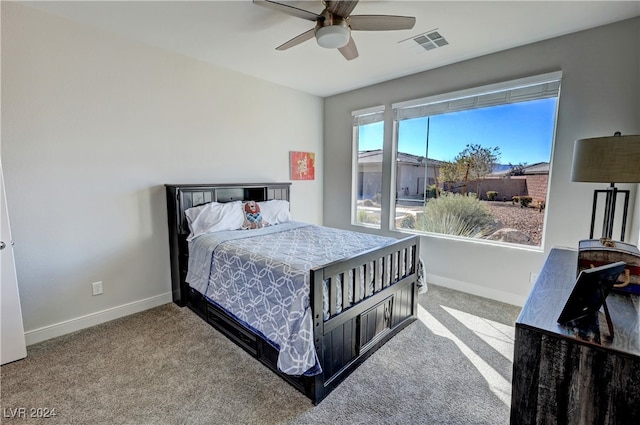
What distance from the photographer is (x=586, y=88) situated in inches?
99.9

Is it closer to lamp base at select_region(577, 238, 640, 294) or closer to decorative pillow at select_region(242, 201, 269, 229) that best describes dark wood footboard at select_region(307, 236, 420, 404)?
lamp base at select_region(577, 238, 640, 294)

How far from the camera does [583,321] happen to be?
108 cm

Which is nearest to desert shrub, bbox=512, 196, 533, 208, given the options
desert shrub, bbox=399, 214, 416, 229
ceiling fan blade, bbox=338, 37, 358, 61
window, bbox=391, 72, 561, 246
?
window, bbox=391, 72, 561, 246

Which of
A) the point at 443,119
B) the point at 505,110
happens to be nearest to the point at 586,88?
the point at 505,110

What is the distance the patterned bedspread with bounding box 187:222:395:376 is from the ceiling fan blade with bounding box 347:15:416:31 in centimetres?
165

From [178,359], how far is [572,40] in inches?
168

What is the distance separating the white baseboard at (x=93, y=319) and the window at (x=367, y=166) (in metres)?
2.80

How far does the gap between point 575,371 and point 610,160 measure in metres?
1.17

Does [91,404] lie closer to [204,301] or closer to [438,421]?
[204,301]

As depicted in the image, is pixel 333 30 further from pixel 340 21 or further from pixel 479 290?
pixel 479 290

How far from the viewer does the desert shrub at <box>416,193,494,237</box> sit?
3357mm

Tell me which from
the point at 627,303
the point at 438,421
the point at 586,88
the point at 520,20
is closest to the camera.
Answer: the point at 627,303

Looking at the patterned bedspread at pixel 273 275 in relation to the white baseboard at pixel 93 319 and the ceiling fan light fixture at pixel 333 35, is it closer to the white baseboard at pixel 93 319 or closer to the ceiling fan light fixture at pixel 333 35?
the white baseboard at pixel 93 319

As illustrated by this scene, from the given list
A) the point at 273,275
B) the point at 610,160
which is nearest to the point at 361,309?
the point at 273,275
